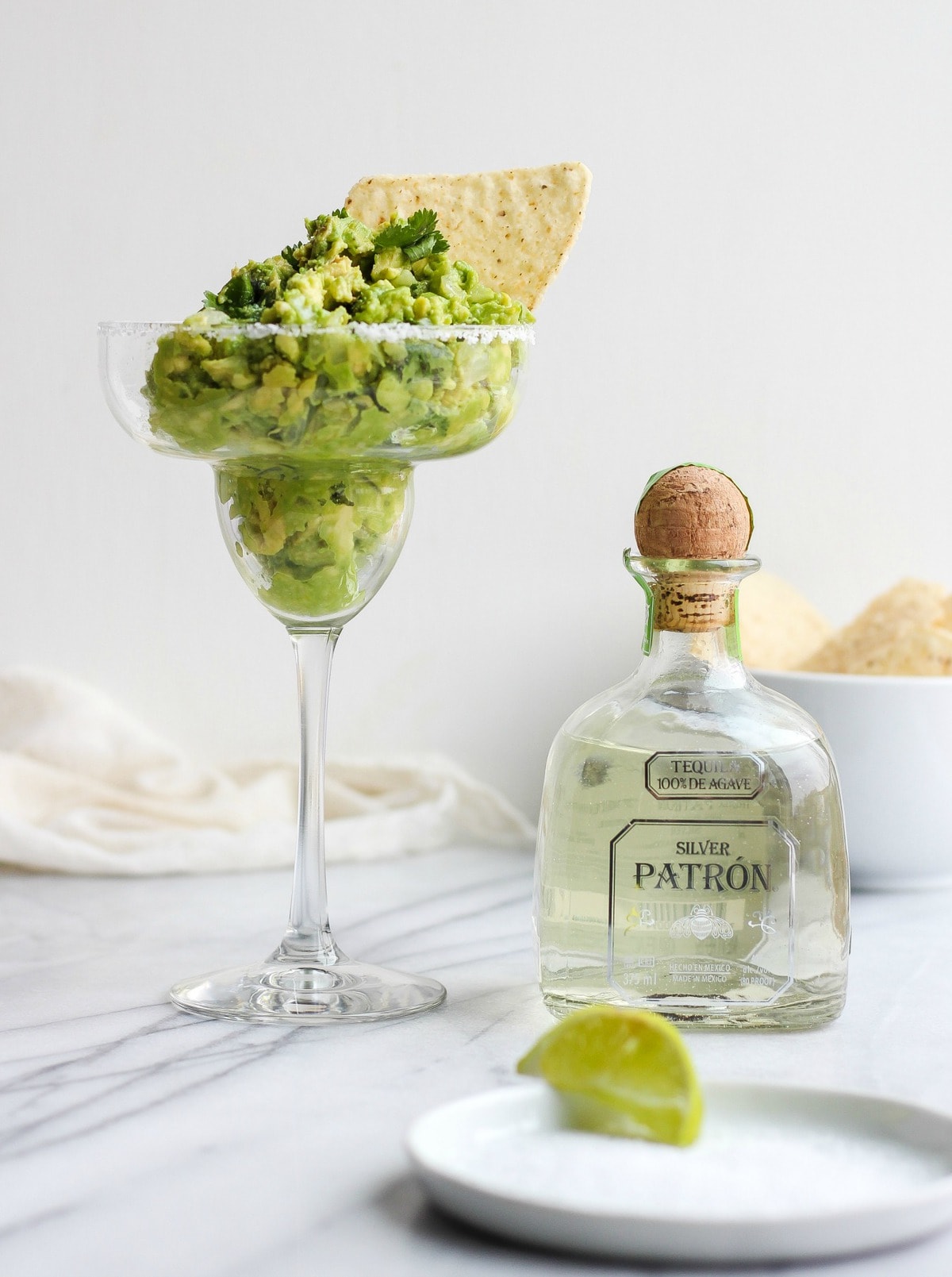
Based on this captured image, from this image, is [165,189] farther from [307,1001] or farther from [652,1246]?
[652,1246]

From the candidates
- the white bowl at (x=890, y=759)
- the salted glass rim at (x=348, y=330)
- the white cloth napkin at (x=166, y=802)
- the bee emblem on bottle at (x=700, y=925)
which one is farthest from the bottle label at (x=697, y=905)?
the white cloth napkin at (x=166, y=802)

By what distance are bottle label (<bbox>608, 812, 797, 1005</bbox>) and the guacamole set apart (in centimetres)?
20

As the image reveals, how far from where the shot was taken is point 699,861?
72 cm

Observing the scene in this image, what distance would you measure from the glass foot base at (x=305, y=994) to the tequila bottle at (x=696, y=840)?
94 millimetres

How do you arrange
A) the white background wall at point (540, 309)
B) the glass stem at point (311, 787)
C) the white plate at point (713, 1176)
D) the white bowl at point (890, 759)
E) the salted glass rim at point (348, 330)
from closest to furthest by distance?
the white plate at point (713, 1176), the salted glass rim at point (348, 330), the glass stem at point (311, 787), the white bowl at point (890, 759), the white background wall at point (540, 309)

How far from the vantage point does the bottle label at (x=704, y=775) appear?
72cm

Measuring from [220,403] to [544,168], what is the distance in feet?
0.78

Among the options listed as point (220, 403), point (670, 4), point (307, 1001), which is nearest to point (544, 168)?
point (220, 403)

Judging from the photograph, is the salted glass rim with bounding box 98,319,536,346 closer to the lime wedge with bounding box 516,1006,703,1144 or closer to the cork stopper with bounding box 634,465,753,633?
the cork stopper with bounding box 634,465,753,633

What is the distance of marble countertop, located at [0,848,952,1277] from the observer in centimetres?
51

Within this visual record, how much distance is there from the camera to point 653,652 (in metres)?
0.77

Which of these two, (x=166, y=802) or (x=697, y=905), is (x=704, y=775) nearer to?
(x=697, y=905)

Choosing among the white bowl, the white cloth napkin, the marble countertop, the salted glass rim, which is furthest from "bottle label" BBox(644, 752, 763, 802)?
the white cloth napkin

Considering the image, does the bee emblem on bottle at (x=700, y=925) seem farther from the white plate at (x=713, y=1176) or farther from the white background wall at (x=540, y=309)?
the white background wall at (x=540, y=309)
